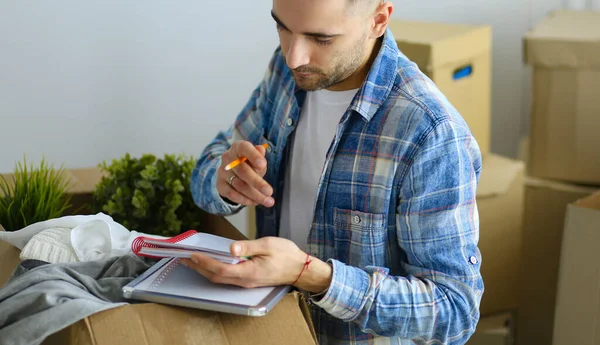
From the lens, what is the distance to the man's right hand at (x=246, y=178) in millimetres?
1164

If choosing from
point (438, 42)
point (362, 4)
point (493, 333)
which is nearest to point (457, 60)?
point (438, 42)

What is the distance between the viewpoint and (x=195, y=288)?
99 centimetres

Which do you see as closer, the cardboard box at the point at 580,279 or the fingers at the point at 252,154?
the fingers at the point at 252,154

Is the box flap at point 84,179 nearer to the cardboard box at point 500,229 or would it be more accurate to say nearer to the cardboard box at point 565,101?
the cardboard box at point 500,229

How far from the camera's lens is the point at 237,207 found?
52.7 inches

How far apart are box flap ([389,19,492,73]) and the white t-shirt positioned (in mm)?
643

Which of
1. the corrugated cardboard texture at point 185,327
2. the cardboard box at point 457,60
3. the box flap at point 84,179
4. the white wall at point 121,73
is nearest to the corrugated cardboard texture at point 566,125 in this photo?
the cardboard box at point 457,60

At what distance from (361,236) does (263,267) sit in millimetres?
223

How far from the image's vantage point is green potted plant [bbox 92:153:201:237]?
1455mm

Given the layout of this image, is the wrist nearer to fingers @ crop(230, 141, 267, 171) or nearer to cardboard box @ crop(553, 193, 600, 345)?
fingers @ crop(230, 141, 267, 171)

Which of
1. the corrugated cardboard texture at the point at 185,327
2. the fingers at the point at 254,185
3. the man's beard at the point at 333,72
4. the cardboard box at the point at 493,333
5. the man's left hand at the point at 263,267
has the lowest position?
the cardboard box at the point at 493,333

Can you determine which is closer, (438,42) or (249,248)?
(249,248)

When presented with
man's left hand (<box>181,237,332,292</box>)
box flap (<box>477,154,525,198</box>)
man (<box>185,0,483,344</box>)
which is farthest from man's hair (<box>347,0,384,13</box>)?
box flap (<box>477,154,525,198</box>)

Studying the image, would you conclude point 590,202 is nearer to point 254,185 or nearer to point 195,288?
point 254,185
